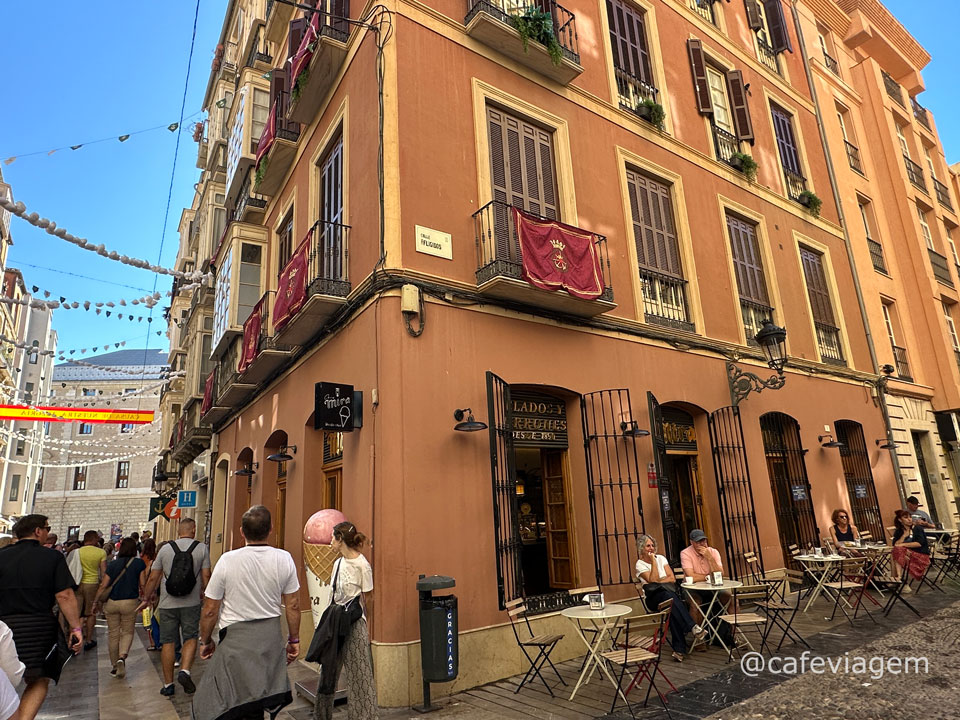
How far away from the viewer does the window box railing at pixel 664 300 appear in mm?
9906

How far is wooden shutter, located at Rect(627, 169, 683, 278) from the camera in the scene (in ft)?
33.5

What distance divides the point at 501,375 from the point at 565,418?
145 cm

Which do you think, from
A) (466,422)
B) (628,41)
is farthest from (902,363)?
(466,422)

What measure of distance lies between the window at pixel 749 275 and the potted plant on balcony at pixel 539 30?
5.35m

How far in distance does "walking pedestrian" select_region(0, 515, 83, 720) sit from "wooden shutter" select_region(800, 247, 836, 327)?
14.0 m

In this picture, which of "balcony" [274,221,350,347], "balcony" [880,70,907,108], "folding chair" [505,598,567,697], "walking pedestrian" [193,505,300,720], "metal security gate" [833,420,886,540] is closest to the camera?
"walking pedestrian" [193,505,300,720]

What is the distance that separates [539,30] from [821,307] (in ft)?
30.4

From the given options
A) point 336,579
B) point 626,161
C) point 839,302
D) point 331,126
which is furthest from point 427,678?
point 839,302

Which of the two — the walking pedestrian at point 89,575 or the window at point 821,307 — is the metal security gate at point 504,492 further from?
the window at point 821,307

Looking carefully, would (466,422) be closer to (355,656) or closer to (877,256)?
(355,656)

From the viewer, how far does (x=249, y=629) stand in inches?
145

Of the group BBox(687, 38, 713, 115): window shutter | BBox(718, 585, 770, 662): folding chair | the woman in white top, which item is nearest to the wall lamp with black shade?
BBox(718, 585, 770, 662): folding chair

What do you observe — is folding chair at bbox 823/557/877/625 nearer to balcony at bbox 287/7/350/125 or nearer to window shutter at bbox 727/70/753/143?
window shutter at bbox 727/70/753/143

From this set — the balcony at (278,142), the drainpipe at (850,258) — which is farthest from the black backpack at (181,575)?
the drainpipe at (850,258)
